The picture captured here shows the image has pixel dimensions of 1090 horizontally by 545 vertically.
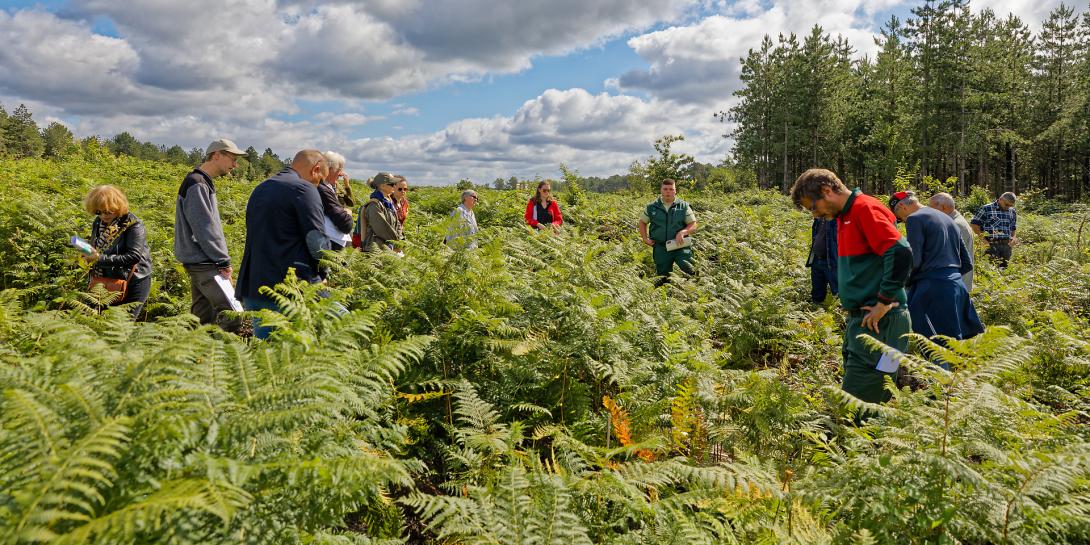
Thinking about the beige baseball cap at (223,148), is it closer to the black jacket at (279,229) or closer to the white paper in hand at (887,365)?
the black jacket at (279,229)

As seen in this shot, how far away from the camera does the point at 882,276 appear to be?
14.0ft

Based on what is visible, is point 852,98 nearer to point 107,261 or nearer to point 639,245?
point 639,245

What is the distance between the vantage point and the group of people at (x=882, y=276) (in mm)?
4211

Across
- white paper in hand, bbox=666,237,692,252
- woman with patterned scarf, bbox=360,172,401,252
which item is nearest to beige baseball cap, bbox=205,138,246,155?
woman with patterned scarf, bbox=360,172,401,252

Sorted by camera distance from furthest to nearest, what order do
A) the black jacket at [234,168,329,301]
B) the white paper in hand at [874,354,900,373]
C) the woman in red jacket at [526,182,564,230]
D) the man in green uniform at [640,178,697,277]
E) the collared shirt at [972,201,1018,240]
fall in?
1. the collared shirt at [972,201,1018,240]
2. the woman in red jacket at [526,182,564,230]
3. the man in green uniform at [640,178,697,277]
4. the black jacket at [234,168,329,301]
5. the white paper in hand at [874,354,900,373]

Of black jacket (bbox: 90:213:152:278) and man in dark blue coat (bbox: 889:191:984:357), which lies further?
black jacket (bbox: 90:213:152:278)

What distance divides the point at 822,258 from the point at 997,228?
6.37m

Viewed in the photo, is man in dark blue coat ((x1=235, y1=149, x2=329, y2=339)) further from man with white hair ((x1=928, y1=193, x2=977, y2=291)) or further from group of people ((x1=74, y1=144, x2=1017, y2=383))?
man with white hair ((x1=928, y1=193, x2=977, y2=291))

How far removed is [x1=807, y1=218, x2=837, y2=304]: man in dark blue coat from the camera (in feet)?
25.0

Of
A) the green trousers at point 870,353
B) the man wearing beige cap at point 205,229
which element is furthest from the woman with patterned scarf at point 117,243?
the green trousers at point 870,353

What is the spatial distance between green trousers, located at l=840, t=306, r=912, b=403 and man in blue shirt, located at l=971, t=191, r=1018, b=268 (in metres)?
9.41

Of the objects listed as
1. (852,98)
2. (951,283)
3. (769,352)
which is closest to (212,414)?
(951,283)

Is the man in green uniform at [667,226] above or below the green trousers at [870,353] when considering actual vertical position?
above

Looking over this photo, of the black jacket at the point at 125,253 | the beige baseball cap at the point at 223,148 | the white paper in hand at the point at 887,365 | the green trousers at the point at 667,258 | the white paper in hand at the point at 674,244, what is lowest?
the white paper in hand at the point at 887,365
